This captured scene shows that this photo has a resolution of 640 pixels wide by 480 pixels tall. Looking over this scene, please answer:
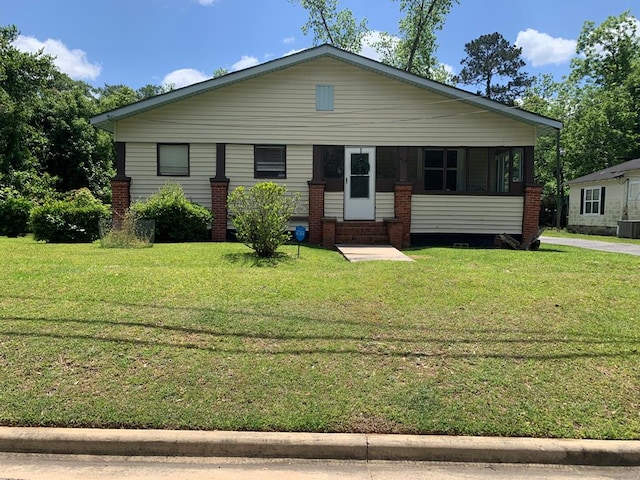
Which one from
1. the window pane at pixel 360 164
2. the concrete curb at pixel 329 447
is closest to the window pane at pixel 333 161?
the window pane at pixel 360 164

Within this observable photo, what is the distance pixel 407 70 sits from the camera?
1170 inches

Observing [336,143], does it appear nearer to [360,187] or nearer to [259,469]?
[360,187]

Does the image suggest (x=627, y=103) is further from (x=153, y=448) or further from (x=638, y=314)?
(x=153, y=448)

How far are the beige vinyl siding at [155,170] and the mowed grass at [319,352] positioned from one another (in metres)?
7.10

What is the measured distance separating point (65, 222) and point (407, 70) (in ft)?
77.0

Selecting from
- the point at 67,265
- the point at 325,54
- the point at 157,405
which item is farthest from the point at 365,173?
the point at 157,405

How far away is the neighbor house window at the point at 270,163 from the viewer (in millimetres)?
14484

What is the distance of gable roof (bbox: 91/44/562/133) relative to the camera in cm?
1374

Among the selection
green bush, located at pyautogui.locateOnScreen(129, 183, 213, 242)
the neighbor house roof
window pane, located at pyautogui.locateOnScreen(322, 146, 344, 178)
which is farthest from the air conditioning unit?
green bush, located at pyautogui.locateOnScreen(129, 183, 213, 242)

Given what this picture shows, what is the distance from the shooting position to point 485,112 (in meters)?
14.5

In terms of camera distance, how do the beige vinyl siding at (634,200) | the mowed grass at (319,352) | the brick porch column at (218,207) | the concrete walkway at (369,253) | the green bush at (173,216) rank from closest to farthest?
the mowed grass at (319,352), the concrete walkway at (369,253), the green bush at (173,216), the brick porch column at (218,207), the beige vinyl siding at (634,200)

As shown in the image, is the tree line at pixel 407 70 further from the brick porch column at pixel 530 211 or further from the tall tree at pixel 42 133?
the brick porch column at pixel 530 211

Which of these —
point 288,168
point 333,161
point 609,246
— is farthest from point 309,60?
point 609,246

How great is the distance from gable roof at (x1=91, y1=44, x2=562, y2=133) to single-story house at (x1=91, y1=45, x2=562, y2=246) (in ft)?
0.11
